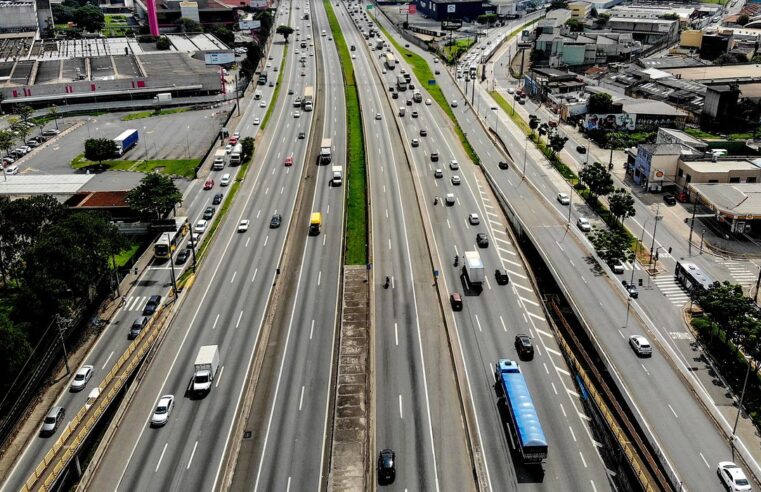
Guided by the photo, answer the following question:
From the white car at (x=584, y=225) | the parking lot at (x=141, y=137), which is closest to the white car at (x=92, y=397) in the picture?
the parking lot at (x=141, y=137)

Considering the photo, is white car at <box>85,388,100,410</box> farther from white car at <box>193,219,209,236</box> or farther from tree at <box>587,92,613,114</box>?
tree at <box>587,92,613,114</box>

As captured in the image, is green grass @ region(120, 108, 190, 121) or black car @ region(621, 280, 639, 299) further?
green grass @ region(120, 108, 190, 121)

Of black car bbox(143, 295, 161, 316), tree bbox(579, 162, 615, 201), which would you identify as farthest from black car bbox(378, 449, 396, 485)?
tree bbox(579, 162, 615, 201)

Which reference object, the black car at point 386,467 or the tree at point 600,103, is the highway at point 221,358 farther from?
the tree at point 600,103

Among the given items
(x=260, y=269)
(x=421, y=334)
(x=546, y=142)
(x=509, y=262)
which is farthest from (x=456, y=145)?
(x=421, y=334)

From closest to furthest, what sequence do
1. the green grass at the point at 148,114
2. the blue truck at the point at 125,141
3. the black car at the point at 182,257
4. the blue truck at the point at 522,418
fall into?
the blue truck at the point at 522,418 → the black car at the point at 182,257 → the blue truck at the point at 125,141 → the green grass at the point at 148,114

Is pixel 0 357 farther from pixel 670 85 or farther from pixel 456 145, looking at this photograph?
pixel 670 85

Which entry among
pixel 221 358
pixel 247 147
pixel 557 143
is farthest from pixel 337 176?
pixel 221 358
